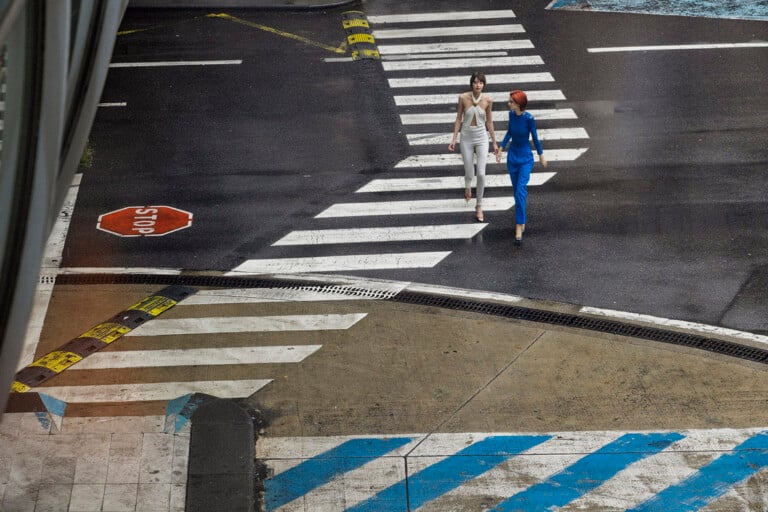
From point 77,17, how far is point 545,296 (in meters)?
7.50

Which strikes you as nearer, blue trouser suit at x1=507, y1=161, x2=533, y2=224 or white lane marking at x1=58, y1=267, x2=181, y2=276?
white lane marking at x1=58, y1=267, x2=181, y2=276

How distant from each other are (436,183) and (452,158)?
90 cm

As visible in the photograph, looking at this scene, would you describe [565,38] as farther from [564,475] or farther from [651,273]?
[564,475]

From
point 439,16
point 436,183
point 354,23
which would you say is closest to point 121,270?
point 436,183

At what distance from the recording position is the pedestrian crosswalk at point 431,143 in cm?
1458

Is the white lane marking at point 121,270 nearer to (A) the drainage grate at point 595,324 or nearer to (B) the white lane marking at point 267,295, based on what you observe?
(B) the white lane marking at point 267,295

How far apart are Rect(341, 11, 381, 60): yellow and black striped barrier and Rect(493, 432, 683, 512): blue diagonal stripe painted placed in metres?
11.6

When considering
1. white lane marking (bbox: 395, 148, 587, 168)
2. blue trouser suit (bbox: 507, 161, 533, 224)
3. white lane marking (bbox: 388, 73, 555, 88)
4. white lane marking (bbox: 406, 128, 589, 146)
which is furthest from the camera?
white lane marking (bbox: 388, 73, 555, 88)

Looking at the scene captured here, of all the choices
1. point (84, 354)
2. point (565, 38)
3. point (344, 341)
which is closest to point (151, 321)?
point (84, 354)

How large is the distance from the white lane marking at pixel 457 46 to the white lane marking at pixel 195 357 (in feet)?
32.9

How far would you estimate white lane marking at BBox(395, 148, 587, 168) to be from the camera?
16.9 meters

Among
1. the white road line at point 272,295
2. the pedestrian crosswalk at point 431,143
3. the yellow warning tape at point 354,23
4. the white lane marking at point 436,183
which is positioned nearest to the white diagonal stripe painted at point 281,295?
the white road line at point 272,295

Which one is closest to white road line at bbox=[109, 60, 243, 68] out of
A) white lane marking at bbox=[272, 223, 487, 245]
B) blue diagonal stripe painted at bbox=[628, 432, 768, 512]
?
white lane marking at bbox=[272, 223, 487, 245]

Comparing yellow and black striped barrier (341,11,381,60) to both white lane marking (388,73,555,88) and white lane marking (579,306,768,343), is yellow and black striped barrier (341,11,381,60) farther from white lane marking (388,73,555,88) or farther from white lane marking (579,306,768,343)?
white lane marking (579,306,768,343)
